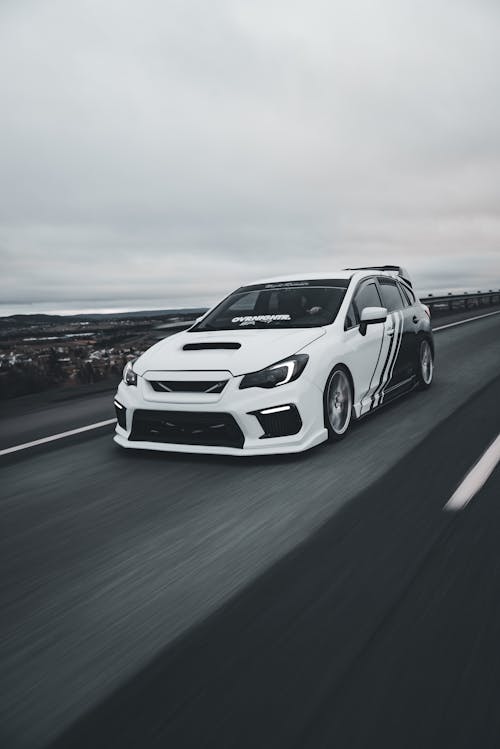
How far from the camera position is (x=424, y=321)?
884 centimetres

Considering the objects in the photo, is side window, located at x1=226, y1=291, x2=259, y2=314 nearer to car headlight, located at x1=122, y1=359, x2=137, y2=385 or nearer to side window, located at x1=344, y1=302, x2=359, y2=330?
side window, located at x1=344, y1=302, x2=359, y2=330

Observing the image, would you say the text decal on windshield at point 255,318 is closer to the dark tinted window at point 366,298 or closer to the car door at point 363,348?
the car door at point 363,348

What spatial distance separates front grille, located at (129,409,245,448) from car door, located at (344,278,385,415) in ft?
5.18

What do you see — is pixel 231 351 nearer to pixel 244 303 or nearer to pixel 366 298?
pixel 244 303

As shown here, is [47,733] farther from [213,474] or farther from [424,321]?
[424,321]

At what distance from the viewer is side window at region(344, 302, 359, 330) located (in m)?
6.36

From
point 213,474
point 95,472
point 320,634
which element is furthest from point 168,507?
point 320,634

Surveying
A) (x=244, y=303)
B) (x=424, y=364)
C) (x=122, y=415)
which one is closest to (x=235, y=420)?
(x=122, y=415)

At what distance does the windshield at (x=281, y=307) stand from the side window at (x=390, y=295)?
0.99m

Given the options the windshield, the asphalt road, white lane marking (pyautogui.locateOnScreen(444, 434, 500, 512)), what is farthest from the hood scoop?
white lane marking (pyautogui.locateOnScreen(444, 434, 500, 512))

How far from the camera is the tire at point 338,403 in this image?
18.7ft

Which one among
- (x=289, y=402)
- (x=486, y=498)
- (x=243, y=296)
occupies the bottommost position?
(x=486, y=498)

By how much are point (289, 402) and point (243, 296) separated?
96.7 inches

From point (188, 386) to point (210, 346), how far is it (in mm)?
647
